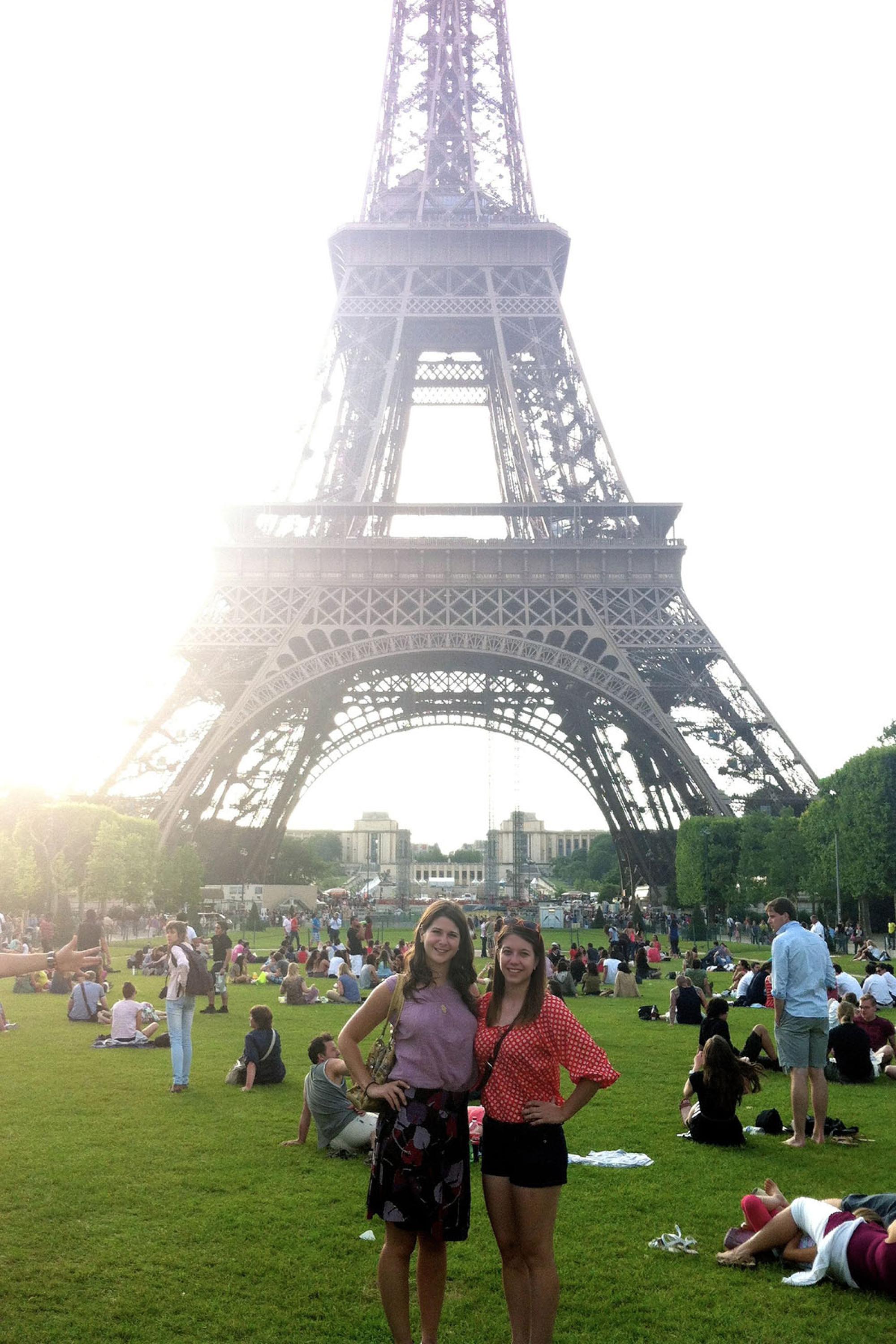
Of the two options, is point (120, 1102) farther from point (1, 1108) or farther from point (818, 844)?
point (818, 844)

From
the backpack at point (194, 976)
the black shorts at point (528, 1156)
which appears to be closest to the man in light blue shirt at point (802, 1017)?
the black shorts at point (528, 1156)

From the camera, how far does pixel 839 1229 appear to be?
6.80m

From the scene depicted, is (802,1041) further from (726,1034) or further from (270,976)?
(270,976)

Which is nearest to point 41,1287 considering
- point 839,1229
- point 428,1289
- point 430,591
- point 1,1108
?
point 428,1289

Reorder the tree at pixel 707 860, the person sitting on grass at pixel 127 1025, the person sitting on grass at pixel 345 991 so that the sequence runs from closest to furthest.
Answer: the person sitting on grass at pixel 127 1025 < the person sitting on grass at pixel 345 991 < the tree at pixel 707 860

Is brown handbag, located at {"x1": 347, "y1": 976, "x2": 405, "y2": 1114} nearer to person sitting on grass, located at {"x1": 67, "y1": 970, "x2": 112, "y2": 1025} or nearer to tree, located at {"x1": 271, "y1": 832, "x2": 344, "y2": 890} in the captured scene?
person sitting on grass, located at {"x1": 67, "y1": 970, "x2": 112, "y2": 1025}

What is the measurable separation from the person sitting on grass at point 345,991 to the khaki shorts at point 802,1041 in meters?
14.0

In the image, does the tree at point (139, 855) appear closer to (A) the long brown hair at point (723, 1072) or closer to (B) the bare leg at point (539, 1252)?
(A) the long brown hair at point (723, 1072)

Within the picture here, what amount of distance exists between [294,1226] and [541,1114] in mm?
3414

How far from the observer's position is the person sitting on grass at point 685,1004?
738 inches

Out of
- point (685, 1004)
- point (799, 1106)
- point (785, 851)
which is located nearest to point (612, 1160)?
point (799, 1106)

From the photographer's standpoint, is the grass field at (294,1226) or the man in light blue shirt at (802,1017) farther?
the man in light blue shirt at (802,1017)

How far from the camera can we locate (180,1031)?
12781 millimetres

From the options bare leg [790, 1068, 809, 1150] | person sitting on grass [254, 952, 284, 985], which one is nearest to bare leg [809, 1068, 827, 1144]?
bare leg [790, 1068, 809, 1150]
